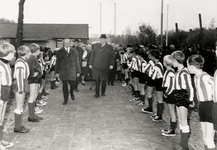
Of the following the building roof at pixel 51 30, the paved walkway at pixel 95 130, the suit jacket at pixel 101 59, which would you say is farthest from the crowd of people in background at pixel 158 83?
the building roof at pixel 51 30

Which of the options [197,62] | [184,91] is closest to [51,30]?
[184,91]

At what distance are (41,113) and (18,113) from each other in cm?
204

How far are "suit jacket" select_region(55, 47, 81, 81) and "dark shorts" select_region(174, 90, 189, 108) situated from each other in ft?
15.5

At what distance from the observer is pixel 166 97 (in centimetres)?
583

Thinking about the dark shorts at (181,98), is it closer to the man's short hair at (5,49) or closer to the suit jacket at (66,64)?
the man's short hair at (5,49)

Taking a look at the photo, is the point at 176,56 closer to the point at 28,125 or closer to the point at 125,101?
the point at 28,125

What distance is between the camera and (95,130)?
624cm

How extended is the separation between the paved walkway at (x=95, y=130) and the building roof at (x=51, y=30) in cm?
4352

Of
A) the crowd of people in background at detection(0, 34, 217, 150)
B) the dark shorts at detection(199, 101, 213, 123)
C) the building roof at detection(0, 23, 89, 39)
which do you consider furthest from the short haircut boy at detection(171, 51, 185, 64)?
the building roof at detection(0, 23, 89, 39)

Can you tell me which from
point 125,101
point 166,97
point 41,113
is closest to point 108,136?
point 166,97

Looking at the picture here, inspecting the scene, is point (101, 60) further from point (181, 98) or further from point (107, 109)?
point (181, 98)

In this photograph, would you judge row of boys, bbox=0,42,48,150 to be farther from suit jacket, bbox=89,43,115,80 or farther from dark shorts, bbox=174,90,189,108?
suit jacket, bbox=89,43,115,80

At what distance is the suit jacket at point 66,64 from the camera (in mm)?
9281

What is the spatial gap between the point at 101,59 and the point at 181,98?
5985 mm
